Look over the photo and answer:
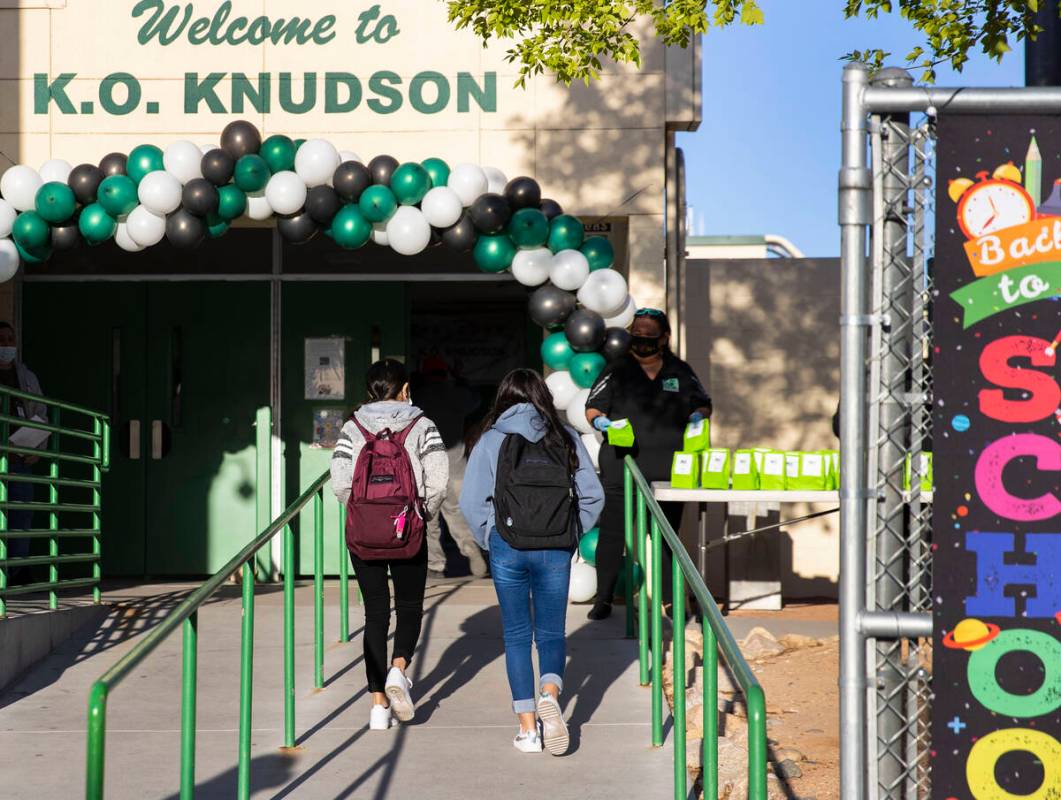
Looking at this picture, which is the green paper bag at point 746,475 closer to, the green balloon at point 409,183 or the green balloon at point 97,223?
the green balloon at point 409,183

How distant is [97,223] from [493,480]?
13.3 feet

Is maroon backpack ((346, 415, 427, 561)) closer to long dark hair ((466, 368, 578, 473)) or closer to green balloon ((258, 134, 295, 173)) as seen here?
long dark hair ((466, 368, 578, 473))

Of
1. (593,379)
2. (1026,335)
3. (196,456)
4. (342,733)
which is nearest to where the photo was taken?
(1026,335)

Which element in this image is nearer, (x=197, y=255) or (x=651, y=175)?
(x=651, y=175)

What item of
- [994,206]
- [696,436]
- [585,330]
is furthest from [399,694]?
[994,206]

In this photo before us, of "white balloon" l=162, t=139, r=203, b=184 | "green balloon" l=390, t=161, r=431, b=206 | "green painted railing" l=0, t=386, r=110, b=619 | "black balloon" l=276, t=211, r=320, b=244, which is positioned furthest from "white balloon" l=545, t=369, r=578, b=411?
"green painted railing" l=0, t=386, r=110, b=619

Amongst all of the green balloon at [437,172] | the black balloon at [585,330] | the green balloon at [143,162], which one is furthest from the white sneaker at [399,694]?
the green balloon at [143,162]

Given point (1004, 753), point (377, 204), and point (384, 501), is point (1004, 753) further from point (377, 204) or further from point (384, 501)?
point (377, 204)

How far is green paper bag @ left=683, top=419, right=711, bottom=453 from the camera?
837 cm

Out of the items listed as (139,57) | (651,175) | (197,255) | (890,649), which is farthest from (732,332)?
(890,649)

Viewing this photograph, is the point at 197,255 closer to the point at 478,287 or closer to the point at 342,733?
the point at 478,287

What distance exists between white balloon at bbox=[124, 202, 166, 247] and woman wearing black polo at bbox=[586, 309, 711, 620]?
275 centimetres

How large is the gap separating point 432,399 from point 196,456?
1820 millimetres

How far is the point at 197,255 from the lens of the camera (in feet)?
35.7
